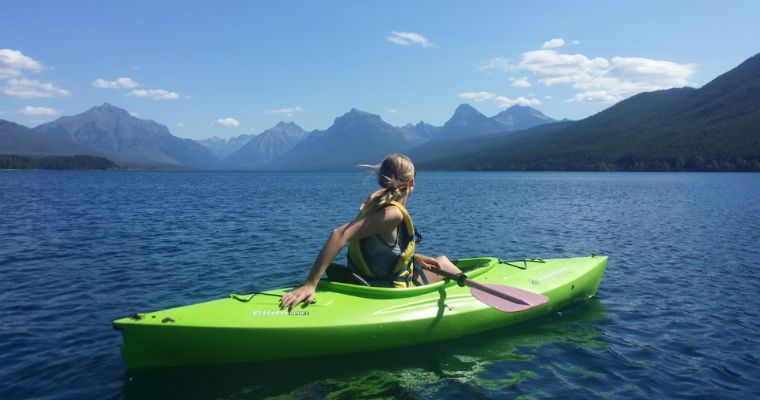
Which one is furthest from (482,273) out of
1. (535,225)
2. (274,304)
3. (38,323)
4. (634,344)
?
(535,225)

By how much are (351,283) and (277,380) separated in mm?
1848

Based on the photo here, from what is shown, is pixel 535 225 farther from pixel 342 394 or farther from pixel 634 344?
pixel 342 394

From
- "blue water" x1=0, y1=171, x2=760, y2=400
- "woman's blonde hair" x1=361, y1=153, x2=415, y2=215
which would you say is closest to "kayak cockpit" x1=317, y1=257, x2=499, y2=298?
"blue water" x1=0, y1=171, x2=760, y2=400

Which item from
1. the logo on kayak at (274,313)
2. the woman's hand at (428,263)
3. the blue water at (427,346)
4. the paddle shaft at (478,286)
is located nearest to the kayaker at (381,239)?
the logo on kayak at (274,313)

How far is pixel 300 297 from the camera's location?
23.0 feet

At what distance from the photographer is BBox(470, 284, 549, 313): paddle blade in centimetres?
781

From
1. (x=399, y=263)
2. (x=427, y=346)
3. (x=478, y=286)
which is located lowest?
(x=427, y=346)

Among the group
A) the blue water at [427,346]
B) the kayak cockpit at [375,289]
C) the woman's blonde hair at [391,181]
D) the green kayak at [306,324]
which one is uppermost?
the woman's blonde hair at [391,181]

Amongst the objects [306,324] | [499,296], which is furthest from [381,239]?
[499,296]

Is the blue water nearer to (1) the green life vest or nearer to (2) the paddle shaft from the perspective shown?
(2) the paddle shaft

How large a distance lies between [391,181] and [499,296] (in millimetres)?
2862

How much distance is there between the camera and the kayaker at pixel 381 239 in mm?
6613

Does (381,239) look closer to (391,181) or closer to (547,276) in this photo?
(391,181)

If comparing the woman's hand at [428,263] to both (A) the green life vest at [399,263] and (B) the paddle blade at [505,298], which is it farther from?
(B) the paddle blade at [505,298]
